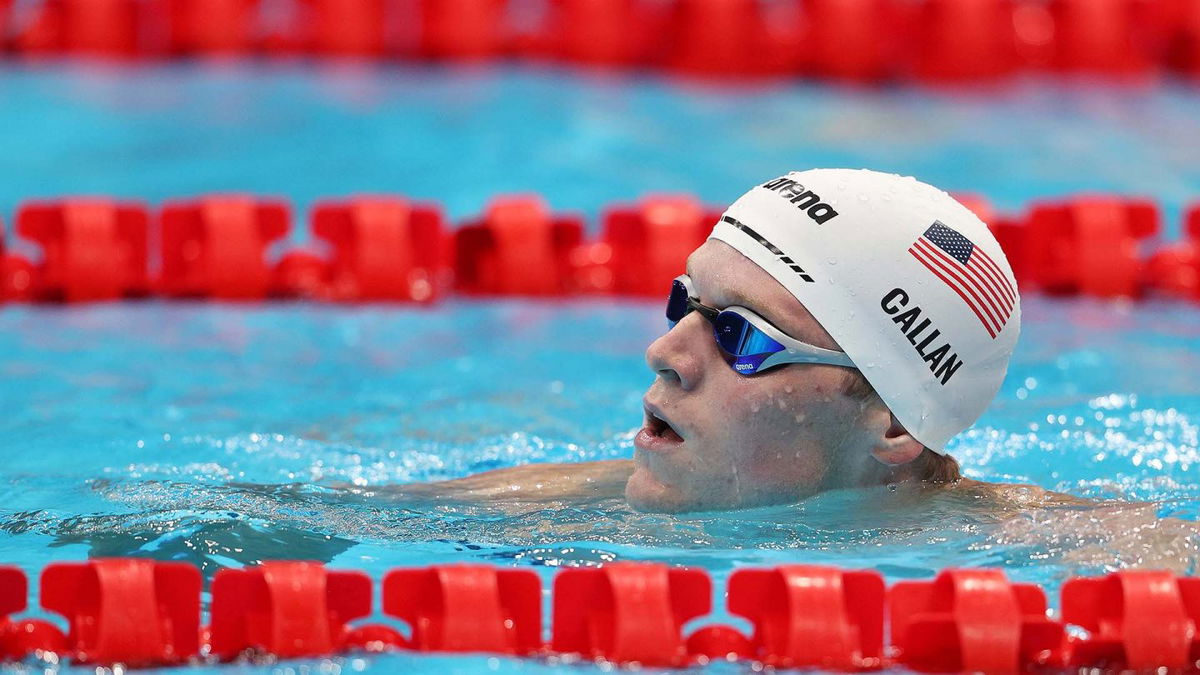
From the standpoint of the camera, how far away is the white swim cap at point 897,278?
308 centimetres

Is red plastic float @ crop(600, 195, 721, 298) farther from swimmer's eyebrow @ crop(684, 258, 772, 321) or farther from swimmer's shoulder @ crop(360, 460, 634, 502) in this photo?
swimmer's eyebrow @ crop(684, 258, 772, 321)

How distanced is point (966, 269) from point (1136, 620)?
0.70m

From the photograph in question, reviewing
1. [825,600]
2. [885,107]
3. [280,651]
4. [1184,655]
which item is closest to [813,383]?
[825,600]

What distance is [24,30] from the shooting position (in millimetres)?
8438

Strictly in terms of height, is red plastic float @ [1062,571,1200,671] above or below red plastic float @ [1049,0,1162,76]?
below

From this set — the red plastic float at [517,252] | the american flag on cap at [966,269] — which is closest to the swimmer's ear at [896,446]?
the american flag on cap at [966,269]

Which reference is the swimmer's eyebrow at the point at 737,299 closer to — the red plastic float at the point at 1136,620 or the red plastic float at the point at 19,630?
the red plastic float at the point at 1136,620

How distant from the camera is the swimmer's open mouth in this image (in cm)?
311

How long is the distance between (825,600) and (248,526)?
1.12 meters

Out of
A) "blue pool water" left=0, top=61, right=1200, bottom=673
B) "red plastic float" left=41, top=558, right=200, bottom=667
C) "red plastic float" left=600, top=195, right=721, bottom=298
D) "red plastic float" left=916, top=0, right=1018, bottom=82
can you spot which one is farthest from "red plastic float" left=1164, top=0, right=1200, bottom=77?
"red plastic float" left=41, top=558, right=200, bottom=667

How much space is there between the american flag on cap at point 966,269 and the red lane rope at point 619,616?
1.68 ft

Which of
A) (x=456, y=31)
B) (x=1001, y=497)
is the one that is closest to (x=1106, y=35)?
(x=456, y=31)

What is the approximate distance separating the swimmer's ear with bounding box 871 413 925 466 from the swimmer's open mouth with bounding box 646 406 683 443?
1.22 ft

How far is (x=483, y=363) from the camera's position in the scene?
16.9ft
